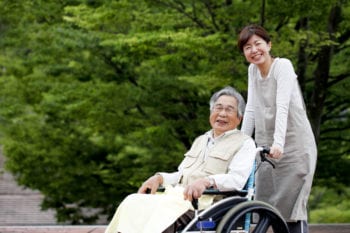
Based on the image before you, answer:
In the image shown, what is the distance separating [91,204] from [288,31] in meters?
6.64

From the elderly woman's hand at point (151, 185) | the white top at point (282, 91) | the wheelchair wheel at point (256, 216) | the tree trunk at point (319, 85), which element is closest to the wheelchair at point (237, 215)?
the wheelchair wheel at point (256, 216)

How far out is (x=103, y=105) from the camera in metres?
11.9

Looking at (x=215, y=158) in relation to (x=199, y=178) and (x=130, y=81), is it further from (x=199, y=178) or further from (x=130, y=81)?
(x=130, y=81)

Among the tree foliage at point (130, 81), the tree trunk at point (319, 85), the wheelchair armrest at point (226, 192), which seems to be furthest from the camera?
the tree trunk at point (319, 85)

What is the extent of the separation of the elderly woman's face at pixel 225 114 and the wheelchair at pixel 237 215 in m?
0.27

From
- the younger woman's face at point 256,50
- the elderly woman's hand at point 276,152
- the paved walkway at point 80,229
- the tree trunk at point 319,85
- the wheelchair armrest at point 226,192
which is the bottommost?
the paved walkway at point 80,229

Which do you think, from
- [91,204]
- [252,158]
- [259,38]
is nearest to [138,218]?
[252,158]

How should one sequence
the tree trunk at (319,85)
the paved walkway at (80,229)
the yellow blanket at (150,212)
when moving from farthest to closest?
the tree trunk at (319,85)
the paved walkway at (80,229)
the yellow blanket at (150,212)

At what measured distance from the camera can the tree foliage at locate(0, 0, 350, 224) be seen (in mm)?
9664

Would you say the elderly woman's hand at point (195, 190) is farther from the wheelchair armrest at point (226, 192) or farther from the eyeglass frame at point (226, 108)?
the eyeglass frame at point (226, 108)

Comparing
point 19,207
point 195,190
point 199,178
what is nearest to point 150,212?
point 195,190

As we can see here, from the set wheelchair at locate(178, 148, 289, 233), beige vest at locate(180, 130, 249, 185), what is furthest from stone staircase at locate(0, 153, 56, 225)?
wheelchair at locate(178, 148, 289, 233)

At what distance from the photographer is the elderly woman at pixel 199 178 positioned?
14.4ft

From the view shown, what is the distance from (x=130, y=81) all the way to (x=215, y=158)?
297 inches
